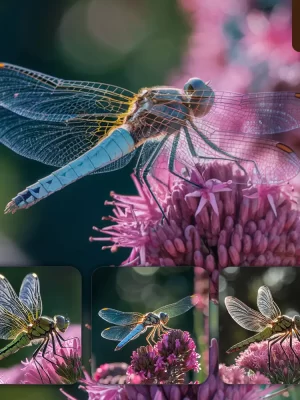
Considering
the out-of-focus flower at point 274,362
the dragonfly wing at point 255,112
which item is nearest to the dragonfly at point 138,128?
the dragonfly wing at point 255,112

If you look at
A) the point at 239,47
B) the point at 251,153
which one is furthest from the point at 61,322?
the point at 239,47

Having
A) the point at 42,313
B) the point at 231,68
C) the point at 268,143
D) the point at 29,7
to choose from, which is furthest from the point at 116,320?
the point at 29,7

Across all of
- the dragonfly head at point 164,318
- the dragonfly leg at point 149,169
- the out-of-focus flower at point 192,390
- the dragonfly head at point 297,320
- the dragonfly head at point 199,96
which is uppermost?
the dragonfly head at point 199,96

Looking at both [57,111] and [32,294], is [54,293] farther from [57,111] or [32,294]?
[57,111]

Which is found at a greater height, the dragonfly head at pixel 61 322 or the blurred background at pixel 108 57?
the blurred background at pixel 108 57

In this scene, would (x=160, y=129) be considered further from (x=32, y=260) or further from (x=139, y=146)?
(x=32, y=260)

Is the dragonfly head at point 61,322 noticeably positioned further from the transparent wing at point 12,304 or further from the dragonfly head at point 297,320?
the dragonfly head at point 297,320
